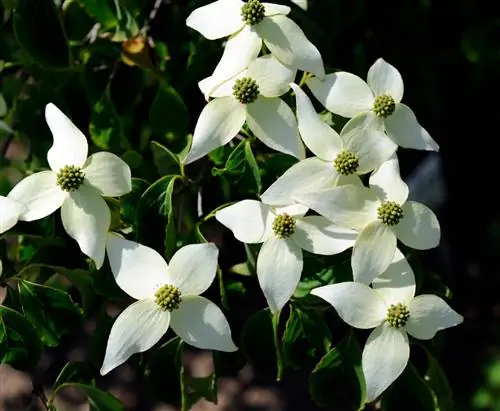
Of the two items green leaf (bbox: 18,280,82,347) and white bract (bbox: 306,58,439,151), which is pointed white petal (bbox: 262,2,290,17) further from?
green leaf (bbox: 18,280,82,347)

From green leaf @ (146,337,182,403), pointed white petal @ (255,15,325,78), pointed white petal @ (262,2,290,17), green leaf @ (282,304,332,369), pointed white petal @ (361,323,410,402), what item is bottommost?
green leaf @ (146,337,182,403)

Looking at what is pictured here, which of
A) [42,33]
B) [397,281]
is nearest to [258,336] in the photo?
[397,281]

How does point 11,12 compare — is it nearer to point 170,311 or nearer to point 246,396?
point 170,311

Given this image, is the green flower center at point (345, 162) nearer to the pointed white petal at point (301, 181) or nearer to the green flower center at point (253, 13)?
the pointed white petal at point (301, 181)

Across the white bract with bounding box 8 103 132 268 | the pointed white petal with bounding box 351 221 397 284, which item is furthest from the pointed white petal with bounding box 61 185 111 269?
the pointed white petal with bounding box 351 221 397 284

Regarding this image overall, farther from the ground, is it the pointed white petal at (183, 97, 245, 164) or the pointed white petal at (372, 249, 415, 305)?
the pointed white petal at (183, 97, 245, 164)

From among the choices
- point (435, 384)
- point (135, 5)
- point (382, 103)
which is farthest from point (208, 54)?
point (435, 384)

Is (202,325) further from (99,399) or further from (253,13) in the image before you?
(253,13)
